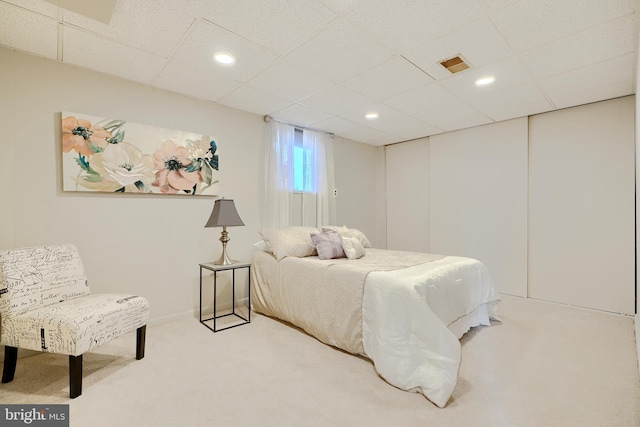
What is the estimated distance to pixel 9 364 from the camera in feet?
6.36

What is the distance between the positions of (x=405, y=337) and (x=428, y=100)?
2460mm

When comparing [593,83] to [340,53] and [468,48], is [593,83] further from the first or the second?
[340,53]

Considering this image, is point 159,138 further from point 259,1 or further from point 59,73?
point 259,1

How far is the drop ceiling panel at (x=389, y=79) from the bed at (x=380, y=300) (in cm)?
150

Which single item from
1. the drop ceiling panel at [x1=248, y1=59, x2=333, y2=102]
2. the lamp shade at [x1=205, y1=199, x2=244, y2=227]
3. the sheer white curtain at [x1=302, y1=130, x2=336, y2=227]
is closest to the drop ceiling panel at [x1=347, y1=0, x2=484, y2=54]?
the drop ceiling panel at [x1=248, y1=59, x2=333, y2=102]

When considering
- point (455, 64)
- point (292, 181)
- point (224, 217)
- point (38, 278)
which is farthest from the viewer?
point (292, 181)

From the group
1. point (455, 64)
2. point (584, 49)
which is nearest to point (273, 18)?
point (455, 64)

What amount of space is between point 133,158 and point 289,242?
1.66m

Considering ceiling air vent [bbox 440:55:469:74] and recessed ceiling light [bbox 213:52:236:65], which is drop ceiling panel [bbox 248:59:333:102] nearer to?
recessed ceiling light [bbox 213:52:236:65]

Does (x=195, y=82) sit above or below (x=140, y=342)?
above

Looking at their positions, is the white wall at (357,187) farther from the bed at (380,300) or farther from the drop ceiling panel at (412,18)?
the drop ceiling panel at (412,18)

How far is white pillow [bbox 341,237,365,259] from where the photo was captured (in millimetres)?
3029

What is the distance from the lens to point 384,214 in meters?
5.46

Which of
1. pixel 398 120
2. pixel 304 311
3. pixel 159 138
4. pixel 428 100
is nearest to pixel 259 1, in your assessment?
pixel 159 138
